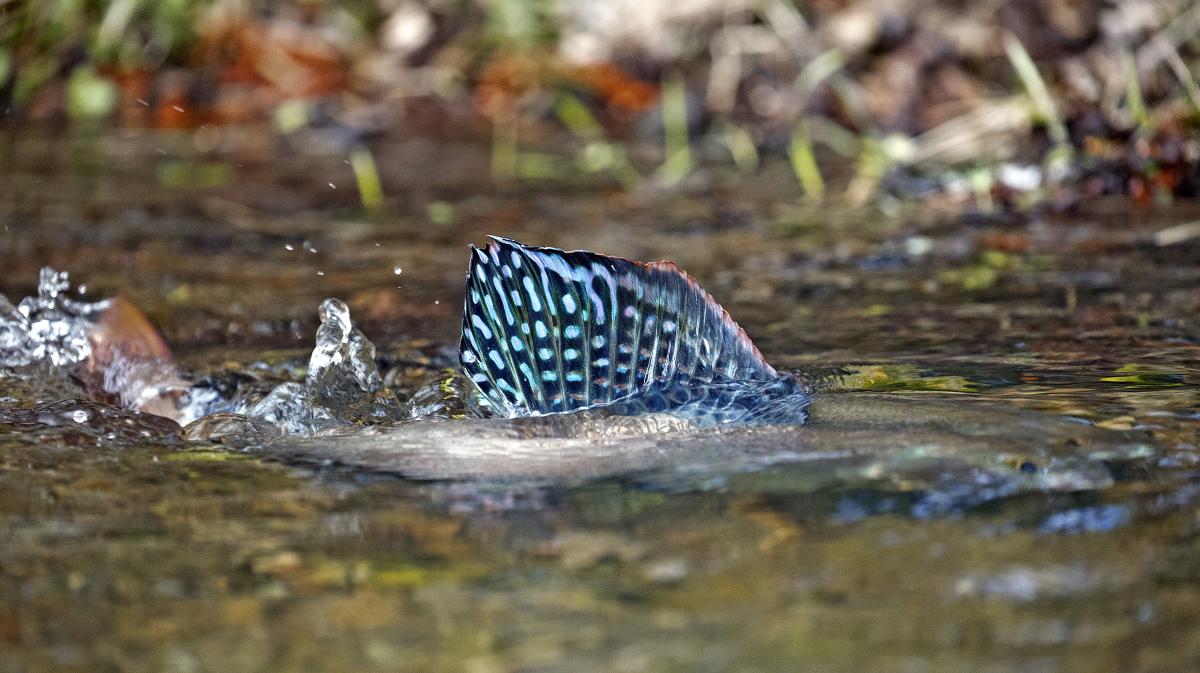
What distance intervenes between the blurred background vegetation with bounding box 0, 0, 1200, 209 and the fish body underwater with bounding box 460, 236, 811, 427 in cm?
241

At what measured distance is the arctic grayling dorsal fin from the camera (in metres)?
2.12

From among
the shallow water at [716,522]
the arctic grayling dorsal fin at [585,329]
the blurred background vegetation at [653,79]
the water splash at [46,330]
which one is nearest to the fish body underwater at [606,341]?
the arctic grayling dorsal fin at [585,329]

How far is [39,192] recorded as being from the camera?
15.3 feet

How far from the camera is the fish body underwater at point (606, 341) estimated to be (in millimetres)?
2117

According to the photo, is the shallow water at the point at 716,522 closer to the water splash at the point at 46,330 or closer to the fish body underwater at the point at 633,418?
the fish body underwater at the point at 633,418

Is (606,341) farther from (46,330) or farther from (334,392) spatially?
(46,330)

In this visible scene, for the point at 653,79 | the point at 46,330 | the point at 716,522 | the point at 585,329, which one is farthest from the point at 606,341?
the point at 653,79

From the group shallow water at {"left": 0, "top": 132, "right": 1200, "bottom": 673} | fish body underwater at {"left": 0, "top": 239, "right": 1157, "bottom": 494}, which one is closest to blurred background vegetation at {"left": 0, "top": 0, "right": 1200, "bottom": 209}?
shallow water at {"left": 0, "top": 132, "right": 1200, "bottom": 673}

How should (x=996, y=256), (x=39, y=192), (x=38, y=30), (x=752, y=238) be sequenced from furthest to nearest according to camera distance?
(x=38, y=30) → (x=39, y=192) → (x=752, y=238) → (x=996, y=256)

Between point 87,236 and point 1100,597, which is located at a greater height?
point 87,236

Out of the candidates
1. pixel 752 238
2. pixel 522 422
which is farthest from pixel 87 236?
pixel 522 422

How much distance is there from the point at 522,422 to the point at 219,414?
0.57 meters

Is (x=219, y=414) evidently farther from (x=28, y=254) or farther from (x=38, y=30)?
(x=38, y=30)

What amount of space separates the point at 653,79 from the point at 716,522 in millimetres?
4724
